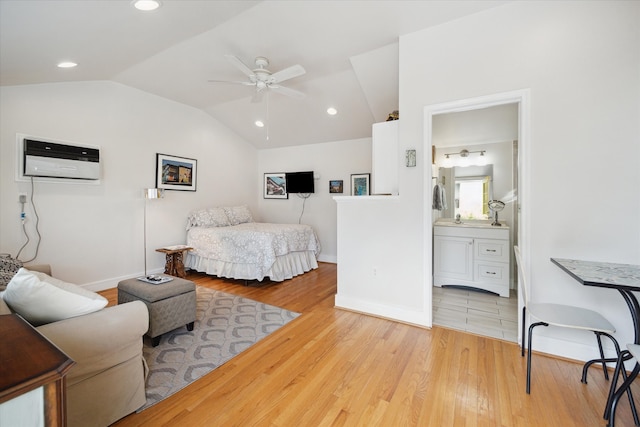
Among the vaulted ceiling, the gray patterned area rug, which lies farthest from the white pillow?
the vaulted ceiling

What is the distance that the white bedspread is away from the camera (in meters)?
4.07

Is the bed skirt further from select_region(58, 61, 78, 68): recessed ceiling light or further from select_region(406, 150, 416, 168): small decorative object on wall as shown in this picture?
select_region(58, 61, 78, 68): recessed ceiling light

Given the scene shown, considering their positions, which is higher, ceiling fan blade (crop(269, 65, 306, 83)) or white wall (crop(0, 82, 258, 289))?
ceiling fan blade (crop(269, 65, 306, 83))

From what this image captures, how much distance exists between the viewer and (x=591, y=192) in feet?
7.02

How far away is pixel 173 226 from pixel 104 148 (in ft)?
5.09

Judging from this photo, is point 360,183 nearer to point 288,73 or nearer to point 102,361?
point 288,73

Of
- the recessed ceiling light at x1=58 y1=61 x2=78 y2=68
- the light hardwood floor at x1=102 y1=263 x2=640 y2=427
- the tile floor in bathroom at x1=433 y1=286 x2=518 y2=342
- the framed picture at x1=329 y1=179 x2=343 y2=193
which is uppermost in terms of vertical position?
the recessed ceiling light at x1=58 y1=61 x2=78 y2=68

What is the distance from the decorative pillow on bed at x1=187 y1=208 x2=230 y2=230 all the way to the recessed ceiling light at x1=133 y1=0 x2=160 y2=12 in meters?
3.33

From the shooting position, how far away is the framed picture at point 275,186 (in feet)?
20.6

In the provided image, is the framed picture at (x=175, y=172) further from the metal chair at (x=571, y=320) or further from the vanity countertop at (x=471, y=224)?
the metal chair at (x=571, y=320)

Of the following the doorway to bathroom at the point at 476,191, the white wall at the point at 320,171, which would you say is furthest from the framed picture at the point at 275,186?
the doorway to bathroom at the point at 476,191

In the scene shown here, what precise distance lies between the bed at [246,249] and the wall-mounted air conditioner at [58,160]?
5.44 feet

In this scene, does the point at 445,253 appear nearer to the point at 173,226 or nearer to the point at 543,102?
the point at 543,102

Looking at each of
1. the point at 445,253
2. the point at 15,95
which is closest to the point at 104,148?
the point at 15,95
